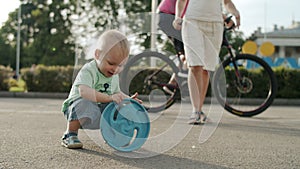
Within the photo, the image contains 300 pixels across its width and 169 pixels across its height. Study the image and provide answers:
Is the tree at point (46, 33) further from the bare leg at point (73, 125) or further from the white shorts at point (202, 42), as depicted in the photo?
the bare leg at point (73, 125)

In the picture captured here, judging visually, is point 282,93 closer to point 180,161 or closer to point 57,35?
point 180,161

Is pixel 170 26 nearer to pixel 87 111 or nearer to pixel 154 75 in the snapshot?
pixel 154 75

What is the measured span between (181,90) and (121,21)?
1.67 metres

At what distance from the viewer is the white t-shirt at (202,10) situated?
3.53 m

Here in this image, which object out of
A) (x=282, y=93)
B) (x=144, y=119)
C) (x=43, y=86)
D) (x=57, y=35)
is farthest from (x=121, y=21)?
(x=57, y=35)

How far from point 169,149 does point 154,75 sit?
220cm

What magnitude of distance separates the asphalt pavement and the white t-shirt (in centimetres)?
92

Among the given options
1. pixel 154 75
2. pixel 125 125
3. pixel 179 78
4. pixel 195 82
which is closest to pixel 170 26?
pixel 195 82

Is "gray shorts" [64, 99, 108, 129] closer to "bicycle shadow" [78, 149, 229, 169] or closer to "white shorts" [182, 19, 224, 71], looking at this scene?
"bicycle shadow" [78, 149, 229, 169]

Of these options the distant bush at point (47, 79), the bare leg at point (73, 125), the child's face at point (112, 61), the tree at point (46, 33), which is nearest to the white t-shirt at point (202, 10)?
the child's face at point (112, 61)

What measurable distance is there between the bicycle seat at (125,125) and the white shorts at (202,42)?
50.5 inches

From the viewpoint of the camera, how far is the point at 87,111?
2264 mm

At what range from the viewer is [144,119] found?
7.19ft

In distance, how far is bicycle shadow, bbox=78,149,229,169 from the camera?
1947 millimetres
